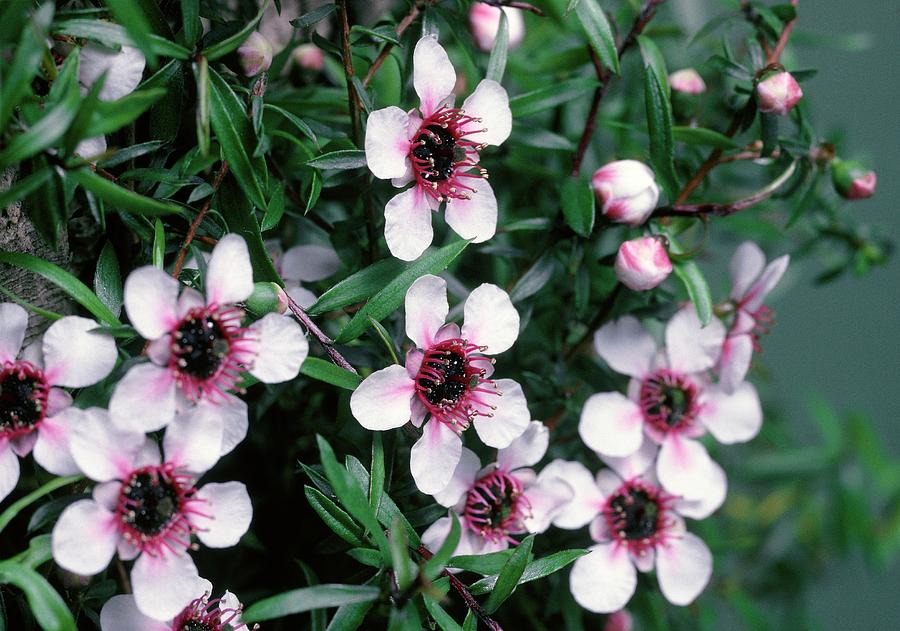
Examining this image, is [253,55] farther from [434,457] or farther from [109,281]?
[434,457]

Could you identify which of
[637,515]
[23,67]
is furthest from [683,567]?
[23,67]

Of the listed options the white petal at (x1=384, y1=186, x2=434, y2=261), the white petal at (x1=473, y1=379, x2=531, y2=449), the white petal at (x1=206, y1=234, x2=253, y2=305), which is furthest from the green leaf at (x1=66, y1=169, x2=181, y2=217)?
the white petal at (x1=473, y1=379, x2=531, y2=449)

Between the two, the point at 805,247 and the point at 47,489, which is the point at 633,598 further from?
the point at 47,489

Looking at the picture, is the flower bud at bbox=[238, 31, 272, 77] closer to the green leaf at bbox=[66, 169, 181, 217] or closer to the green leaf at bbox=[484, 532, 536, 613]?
the green leaf at bbox=[66, 169, 181, 217]

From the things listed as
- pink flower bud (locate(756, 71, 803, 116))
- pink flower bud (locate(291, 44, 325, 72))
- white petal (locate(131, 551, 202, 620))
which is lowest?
white petal (locate(131, 551, 202, 620))

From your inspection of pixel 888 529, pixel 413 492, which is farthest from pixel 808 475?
pixel 413 492

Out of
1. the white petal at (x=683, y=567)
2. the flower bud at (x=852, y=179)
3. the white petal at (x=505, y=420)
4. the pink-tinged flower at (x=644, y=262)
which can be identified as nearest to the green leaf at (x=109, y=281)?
the white petal at (x=505, y=420)

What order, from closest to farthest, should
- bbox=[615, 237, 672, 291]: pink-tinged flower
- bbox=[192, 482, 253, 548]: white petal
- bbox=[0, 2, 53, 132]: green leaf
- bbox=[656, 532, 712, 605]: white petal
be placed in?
1. bbox=[0, 2, 53, 132]: green leaf
2. bbox=[192, 482, 253, 548]: white petal
3. bbox=[615, 237, 672, 291]: pink-tinged flower
4. bbox=[656, 532, 712, 605]: white petal
